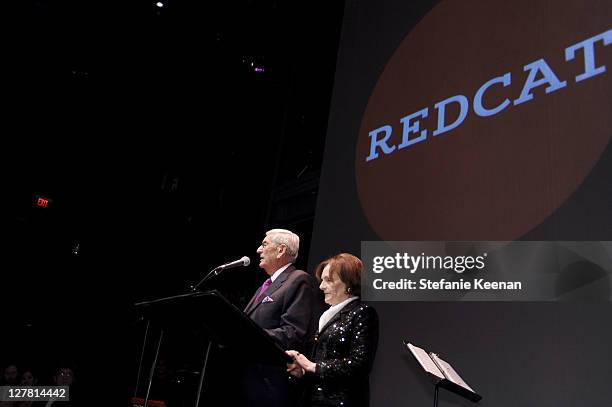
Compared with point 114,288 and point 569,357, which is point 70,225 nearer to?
point 114,288

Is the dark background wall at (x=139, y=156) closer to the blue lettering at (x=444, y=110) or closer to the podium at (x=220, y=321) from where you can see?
the blue lettering at (x=444, y=110)

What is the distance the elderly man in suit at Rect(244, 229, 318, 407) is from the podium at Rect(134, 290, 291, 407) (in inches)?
9.8

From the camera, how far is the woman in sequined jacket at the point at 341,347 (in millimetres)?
2174

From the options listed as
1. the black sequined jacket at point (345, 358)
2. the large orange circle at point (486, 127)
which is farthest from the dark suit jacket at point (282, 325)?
the large orange circle at point (486, 127)

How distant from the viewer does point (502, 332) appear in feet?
8.91

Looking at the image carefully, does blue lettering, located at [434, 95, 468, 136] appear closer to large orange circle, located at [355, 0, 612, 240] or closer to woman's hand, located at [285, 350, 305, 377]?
large orange circle, located at [355, 0, 612, 240]

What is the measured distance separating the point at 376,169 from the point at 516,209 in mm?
1003

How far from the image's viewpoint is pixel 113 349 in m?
7.84

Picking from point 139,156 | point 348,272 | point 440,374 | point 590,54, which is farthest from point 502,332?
point 139,156

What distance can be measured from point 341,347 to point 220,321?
2.05ft

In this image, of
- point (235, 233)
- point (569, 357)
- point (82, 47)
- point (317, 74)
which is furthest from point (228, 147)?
point (569, 357)

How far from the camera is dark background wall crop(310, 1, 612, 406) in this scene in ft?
7.98

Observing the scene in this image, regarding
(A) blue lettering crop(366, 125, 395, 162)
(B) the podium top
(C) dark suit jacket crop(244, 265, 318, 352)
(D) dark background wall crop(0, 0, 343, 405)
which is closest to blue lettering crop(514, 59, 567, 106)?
(A) blue lettering crop(366, 125, 395, 162)

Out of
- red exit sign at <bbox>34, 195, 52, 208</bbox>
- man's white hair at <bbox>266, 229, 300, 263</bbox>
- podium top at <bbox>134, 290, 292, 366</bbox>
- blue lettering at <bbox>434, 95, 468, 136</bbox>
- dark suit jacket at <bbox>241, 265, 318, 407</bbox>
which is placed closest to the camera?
podium top at <bbox>134, 290, 292, 366</bbox>
